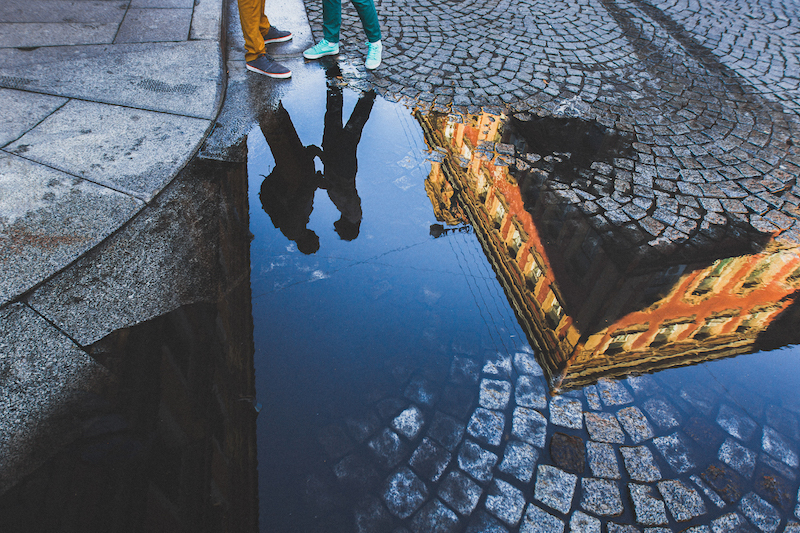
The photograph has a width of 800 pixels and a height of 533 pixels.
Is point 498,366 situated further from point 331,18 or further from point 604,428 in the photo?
point 331,18

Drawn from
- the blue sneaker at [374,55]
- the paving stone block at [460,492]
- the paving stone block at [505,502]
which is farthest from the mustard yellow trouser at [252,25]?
the paving stone block at [505,502]

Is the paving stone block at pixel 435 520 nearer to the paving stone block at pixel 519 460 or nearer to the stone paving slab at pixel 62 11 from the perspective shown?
the paving stone block at pixel 519 460

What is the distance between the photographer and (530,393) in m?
2.65

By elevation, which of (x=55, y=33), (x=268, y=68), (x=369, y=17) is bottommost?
(x=55, y=33)

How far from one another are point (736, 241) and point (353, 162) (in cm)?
360

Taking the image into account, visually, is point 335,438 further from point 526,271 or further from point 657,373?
point 657,373

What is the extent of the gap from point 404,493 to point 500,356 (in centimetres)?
109

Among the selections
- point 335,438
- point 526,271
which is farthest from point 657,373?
point 335,438

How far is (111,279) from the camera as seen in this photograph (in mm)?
2928

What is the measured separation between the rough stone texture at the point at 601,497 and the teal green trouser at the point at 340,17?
563 cm

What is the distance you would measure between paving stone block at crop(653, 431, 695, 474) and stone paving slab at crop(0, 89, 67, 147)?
5785 mm

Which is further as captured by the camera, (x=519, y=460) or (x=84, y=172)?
(x=84, y=172)

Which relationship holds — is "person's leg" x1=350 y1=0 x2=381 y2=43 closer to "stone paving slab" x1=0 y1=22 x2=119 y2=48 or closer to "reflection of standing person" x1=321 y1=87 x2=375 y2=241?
"reflection of standing person" x1=321 y1=87 x2=375 y2=241

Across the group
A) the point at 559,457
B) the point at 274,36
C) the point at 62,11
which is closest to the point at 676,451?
the point at 559,457
